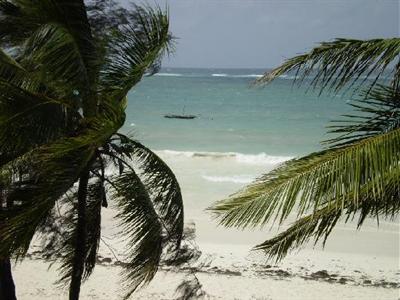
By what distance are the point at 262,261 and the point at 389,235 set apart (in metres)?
4.73

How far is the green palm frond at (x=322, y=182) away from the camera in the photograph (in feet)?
10.5

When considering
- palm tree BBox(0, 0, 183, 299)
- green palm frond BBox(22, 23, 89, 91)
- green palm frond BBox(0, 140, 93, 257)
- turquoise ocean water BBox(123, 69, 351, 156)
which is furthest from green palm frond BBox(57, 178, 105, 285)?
turquoise ocean water BBox(123, 69, 351, 156)

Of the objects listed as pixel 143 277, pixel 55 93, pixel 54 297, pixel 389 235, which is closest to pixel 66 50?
pixel 55 93

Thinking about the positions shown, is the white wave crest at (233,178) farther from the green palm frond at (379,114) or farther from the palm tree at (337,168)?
the palm tree at (337,168)

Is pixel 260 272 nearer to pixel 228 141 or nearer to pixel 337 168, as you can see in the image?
pixel 337 168

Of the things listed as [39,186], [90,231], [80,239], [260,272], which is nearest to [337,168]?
[39,186]

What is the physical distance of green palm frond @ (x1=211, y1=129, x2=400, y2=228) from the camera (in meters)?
3.21

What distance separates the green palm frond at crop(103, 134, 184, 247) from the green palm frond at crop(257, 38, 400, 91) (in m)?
1.99

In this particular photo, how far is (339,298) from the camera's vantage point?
33.6ft

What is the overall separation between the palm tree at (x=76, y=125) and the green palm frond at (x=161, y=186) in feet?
0.03

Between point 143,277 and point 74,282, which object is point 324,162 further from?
point 74,282

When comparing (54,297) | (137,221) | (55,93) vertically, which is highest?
(55,93)

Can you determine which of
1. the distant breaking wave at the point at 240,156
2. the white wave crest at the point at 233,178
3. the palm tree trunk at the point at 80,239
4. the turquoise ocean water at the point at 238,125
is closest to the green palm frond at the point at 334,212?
the palm tree trunk at the point at 80,239

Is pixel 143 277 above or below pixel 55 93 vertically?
below
